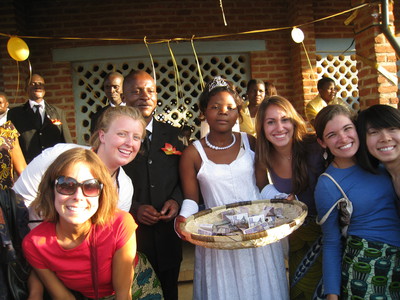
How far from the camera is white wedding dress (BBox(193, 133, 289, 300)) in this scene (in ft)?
7.91

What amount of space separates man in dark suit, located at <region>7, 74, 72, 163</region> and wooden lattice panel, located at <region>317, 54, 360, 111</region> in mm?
4250

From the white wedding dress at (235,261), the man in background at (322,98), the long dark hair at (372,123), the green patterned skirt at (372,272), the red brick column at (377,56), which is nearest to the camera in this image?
the green patterned skirt at (372,272)

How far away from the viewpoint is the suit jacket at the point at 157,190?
2.62 metres

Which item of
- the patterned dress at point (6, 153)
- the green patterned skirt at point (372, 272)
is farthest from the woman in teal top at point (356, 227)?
the patterned dress at point (6, 153)

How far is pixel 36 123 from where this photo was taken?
445 cm

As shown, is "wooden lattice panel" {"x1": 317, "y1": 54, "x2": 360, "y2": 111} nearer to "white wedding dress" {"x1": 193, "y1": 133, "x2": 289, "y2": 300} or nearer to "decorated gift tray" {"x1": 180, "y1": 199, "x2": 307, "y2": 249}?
"white wedding dress" {"x1": 193, "y1": 133, "x2": 289, "y2": 300}

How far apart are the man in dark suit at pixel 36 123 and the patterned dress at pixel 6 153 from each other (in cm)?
151

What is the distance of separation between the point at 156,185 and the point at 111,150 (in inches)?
20.6

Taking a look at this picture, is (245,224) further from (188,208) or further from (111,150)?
(111,150)

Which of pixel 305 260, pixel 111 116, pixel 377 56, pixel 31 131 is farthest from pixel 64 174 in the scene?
pixel 377 56

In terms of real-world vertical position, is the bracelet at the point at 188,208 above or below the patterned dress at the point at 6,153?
below

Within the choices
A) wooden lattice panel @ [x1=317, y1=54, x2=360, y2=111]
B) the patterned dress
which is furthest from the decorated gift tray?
wooden lattice panel @ [x1=317, y1=54, x2=360, y2=111]

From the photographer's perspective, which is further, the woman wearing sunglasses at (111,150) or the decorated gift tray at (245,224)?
the woman wearing sunglasses at (111,150)

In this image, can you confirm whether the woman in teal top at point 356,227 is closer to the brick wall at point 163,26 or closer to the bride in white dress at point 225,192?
the bride in white dress at point 225,192
